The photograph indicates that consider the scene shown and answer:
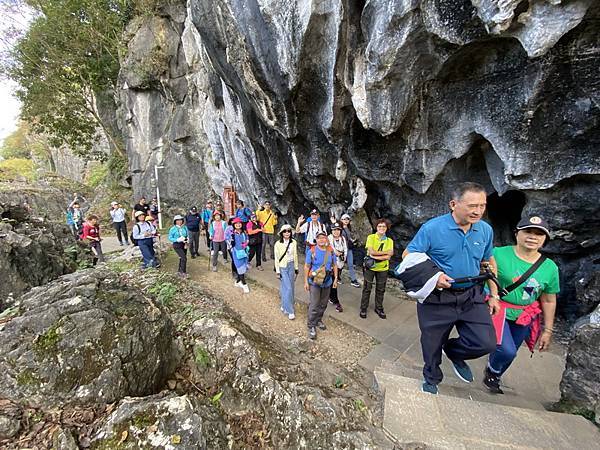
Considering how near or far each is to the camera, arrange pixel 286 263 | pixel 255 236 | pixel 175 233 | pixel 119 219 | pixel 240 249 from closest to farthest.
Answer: pixel 286 263
pixel 240 249
pixel 175 233
pixel 255 236
pixel 119 219

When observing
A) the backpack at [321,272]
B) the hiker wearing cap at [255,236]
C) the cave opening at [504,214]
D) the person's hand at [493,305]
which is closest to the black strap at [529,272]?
the person's hand at [493,305]

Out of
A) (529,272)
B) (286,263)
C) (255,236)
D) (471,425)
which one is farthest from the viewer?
(255,236)

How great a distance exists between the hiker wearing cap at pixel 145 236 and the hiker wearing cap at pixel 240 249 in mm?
2675

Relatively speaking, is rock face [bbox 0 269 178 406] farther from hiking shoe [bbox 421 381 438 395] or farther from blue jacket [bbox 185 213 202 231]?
blue jacket [bbox 185 213 202 231]

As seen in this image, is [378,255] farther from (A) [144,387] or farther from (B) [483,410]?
(A) [144,387]

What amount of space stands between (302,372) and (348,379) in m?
0.78

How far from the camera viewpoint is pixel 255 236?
374 inches

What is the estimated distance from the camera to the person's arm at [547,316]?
314 cm

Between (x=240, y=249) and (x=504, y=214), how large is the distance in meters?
6.76

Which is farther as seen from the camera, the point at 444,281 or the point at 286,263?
the point at 286,263

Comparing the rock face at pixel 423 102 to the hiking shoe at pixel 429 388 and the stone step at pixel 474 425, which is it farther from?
the hiking shoe at pixel 429 388

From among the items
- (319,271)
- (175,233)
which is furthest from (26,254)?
(319,271)

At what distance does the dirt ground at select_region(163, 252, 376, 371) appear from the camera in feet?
17.8

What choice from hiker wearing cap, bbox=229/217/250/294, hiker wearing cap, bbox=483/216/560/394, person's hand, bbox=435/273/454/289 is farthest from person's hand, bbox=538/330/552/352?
hiker wearing cap, bbox=229/217/250/294
